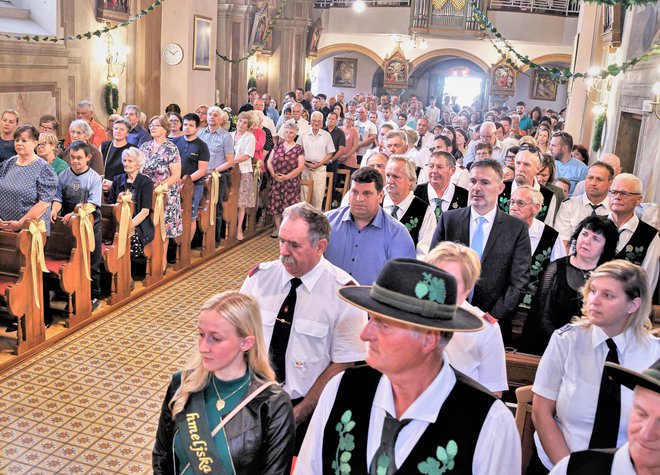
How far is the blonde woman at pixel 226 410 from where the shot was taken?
8.37 ft

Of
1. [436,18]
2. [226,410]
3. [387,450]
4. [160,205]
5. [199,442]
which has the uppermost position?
[436,18]

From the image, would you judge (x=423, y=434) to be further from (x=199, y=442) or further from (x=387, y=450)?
(x=199, y=442)

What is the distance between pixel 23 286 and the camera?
18.9 feet

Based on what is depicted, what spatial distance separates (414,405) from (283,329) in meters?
1.48

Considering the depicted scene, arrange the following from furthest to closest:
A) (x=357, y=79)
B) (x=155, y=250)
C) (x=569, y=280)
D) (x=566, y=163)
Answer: (x=357, y=79), (x=566, y=163), (x=155, y=250), (x=569, y=280)

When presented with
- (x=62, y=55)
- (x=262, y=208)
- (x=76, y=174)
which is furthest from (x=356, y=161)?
(x=76, y=174)

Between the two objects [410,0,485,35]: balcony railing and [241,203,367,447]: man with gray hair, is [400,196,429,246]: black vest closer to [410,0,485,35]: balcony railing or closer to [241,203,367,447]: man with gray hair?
[241,203,367,447]: man with gray hair

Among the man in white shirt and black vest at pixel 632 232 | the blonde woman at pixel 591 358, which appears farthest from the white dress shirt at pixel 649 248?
the blonde woman at pixel 591 358

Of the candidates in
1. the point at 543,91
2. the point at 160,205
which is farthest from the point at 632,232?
the point at 543,91

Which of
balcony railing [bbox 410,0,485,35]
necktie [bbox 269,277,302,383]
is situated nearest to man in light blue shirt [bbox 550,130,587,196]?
necktie [bbox 269,277,302,383]

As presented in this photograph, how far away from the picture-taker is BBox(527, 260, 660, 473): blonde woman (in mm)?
2830

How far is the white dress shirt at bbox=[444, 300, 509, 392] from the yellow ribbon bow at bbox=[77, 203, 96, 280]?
14.6 feet

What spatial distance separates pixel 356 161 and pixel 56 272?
7010 mm

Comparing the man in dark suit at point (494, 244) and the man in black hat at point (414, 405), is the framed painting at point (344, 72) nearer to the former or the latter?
the man in dark suit at point (494, 244)
